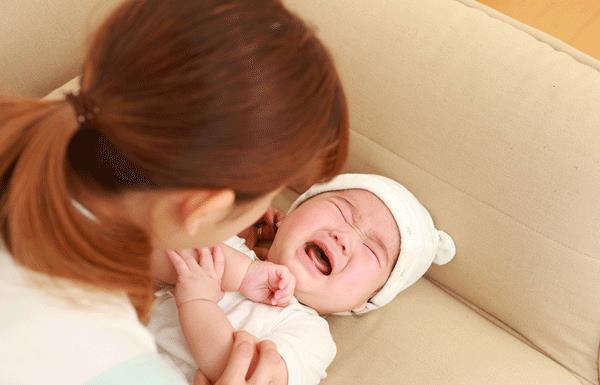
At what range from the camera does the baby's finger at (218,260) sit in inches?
40.3

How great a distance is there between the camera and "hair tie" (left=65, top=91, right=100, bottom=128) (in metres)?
0.57

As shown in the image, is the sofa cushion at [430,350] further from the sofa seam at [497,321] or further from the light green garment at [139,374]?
the light green garment at [139,374]

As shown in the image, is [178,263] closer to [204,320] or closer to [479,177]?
[204,320]

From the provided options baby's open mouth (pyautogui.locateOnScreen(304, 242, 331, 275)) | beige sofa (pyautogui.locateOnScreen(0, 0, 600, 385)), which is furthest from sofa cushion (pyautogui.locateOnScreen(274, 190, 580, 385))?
baby's open mouth (pyautogui.locateOnScreen(304, 242, 331, 275))

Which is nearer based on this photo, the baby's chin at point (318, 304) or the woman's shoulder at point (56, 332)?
the woman's shoulder at point (56, 332)

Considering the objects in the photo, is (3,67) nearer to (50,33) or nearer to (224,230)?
(50,33)

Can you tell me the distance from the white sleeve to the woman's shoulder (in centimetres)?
34

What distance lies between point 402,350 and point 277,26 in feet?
2.23

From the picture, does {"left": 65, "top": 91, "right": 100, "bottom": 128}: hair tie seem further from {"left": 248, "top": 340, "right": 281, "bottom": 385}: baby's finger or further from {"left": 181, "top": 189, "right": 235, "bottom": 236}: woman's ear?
{"left": 248, "top": 340, "right": 281, "bottom": 385}: baby's finger

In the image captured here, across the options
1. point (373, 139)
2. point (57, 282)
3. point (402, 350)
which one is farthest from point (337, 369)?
point (57, 282)

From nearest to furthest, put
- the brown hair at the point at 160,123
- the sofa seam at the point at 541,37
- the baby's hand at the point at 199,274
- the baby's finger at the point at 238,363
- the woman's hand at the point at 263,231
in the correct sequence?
1. the brown hair at the point at 160,123
2. the baby's finger at the point at 238,363
3. the baby's hand at the point at 199,274
4. the sofa seam at the point at 541,37
5. the woman's hand at the point at 263,231

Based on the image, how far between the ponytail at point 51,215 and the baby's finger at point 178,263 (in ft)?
1.07

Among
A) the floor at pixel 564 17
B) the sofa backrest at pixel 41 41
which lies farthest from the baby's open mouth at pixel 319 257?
the floor at pixel 564 17

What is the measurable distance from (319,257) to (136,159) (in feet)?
1.96
